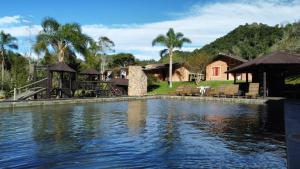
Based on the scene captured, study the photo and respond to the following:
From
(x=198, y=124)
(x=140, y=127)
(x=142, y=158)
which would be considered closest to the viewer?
(x=142, y=158)

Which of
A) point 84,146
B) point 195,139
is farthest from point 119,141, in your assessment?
point 195,139

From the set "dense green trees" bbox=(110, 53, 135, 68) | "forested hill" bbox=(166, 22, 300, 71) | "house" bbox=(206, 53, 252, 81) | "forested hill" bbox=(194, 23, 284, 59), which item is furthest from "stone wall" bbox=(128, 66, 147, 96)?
"dense green trees" bbox=(110, 53, 135, 68)

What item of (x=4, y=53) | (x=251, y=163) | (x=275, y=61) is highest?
(x=4, y=53)

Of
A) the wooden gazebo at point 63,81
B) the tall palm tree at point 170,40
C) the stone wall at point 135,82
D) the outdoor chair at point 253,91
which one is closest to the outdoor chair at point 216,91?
the outdoor chair at point 253,91

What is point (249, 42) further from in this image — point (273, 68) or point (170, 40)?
point (273, 68)

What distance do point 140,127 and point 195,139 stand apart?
3.26m

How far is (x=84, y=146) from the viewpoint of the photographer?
32.9 feet

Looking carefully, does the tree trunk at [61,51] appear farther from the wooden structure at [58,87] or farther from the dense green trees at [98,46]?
the wooden structure at [58,87]

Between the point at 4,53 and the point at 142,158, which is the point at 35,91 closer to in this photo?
the point at 142,158

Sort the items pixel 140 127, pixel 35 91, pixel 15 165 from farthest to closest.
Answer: pixel 35 91, pixel 140 127, pixel 15 165

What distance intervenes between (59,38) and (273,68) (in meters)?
22.7

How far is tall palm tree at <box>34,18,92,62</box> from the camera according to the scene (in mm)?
42656

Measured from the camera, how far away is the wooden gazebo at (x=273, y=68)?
95.1 feet

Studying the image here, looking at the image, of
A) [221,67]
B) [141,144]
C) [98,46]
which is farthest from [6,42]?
[141,144]
